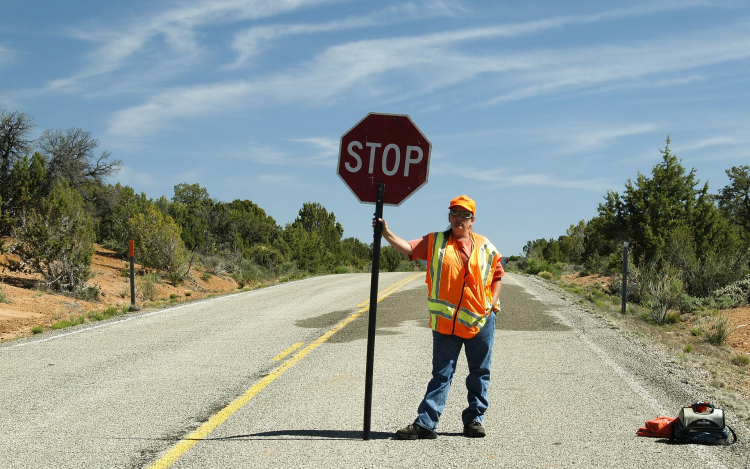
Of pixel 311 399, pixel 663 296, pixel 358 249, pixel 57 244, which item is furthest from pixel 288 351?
pixel 358 249

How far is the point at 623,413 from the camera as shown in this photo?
5719mm

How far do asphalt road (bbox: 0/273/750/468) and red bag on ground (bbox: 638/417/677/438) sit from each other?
9 centimetres

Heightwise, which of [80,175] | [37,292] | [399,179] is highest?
[80,175]

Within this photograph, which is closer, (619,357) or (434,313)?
(434,313)

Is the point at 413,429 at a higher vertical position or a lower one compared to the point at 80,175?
lower

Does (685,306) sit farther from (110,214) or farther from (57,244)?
(110,214)

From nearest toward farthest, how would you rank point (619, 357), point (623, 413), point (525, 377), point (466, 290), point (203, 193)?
point (466, 290)
point (623, 413)
point (525, 377)
point (619, 357)
point (203, 193)

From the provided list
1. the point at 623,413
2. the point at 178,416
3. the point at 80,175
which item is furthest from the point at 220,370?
the point at 80,175

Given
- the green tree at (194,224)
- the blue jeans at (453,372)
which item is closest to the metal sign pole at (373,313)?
the blue jeans at (453,372)

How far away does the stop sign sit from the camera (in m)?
5.25

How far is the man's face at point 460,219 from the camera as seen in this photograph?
498 centimetres

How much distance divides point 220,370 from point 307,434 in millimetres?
2830

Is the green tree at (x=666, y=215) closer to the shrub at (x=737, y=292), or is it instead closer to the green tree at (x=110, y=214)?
the shrub at (x=737, y=292)

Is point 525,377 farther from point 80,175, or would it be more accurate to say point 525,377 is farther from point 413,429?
point 80,175
